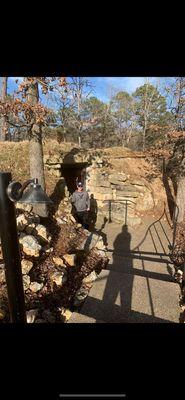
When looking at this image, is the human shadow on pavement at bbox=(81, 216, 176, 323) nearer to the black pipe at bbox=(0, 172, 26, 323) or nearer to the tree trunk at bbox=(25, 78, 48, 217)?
the black pipe at bbox=(0, 172, 26, 323)

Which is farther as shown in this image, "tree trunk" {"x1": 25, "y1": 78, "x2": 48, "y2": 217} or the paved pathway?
"tree trunk" {"x1": 25, "y1": 78, "x2": 48, "y2": 217}

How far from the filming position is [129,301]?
4844 millimetres

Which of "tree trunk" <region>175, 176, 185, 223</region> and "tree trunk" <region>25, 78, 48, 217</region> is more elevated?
"tree trunk" <region>25, 78, 48, 217</region>

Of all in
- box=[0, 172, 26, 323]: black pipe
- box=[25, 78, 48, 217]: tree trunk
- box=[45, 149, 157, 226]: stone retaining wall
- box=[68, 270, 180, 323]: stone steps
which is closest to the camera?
box=[0, 172, 26, 323]: black pipe

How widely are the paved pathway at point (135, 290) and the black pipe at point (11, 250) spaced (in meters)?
1.92

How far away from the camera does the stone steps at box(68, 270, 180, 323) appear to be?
14.3 feet

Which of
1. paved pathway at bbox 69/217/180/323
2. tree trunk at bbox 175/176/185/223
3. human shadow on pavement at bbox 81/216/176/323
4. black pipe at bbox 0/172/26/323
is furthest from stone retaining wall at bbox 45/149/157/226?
black pipe at bbox 0/172/26/323

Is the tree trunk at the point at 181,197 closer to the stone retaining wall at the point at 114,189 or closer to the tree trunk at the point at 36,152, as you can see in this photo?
the stone retaining wall at the point at 114,189

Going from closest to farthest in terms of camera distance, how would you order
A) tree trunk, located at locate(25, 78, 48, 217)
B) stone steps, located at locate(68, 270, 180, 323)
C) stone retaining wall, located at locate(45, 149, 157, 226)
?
stone steps, located at locate(68, 270, 180, 323) < tree trunk, located at locate(25, 78, 48, 217) < stone retaining wall, located at locate(45, 149, 157, 226)

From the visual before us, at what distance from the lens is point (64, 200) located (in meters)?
9.10

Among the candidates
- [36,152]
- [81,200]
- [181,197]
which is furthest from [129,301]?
[181,197]
